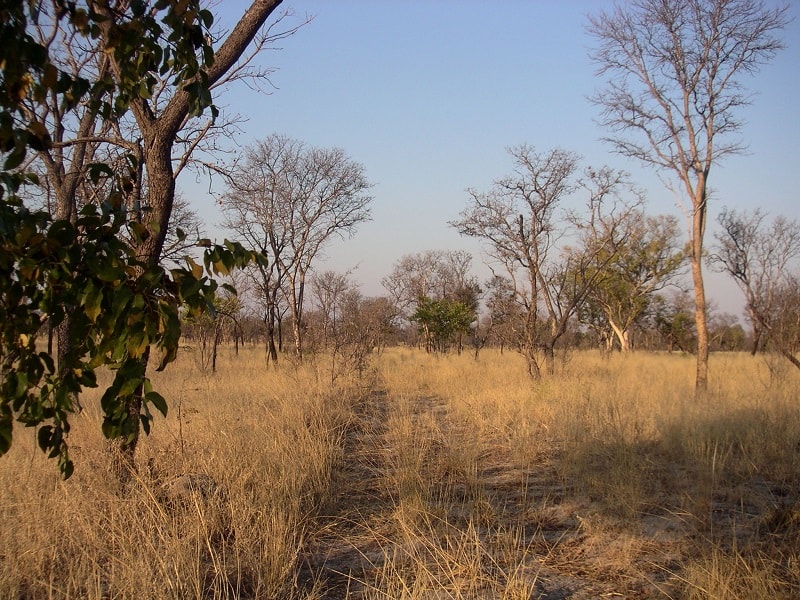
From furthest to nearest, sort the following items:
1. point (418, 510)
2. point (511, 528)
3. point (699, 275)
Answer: point (699, 275), point (418, 510), point (511, 528)

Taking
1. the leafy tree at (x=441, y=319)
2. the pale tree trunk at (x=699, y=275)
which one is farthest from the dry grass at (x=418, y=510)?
the leafy tree at (x=441, y=319)

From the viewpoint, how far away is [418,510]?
3.88 m

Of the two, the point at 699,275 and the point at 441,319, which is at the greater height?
the point at 699,275

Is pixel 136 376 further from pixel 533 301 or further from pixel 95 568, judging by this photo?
pixel 533 301

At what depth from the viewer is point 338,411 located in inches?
312

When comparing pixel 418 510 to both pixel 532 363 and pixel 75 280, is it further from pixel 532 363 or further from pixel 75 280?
pixel 532 363

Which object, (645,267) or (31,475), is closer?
(31,475)

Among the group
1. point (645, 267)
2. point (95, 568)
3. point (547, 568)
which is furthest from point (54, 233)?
point (645, 267)

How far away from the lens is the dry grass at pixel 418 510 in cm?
296

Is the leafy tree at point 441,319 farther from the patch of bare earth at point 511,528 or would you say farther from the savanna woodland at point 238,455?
the patch of bare earth at point 511,528

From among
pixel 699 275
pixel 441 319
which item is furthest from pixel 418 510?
pixel 441 319

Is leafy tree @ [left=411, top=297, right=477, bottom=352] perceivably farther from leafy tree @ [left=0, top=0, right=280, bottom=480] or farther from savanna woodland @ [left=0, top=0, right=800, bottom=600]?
leafy tree @ [left=0, top=0, right=280, bottom=480]

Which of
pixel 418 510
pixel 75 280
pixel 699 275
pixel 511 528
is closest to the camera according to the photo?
pixel 75 280

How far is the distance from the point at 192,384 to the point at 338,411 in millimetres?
5395
